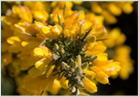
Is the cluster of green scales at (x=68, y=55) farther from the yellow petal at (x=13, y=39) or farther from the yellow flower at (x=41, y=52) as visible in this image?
the yellow petal at (x=13, y=39)

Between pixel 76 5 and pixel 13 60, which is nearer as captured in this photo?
pixel 13 60

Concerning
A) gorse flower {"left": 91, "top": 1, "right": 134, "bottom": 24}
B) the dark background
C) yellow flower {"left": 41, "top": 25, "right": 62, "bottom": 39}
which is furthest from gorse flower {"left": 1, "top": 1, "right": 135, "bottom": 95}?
the dark background

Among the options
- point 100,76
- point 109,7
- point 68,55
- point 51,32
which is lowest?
point 100,76

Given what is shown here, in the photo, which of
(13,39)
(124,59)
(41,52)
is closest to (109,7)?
(124,59)

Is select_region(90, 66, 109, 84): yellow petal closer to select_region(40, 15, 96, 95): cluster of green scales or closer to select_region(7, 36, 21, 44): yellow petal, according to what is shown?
select_region(40, 15, 96, 95): cluster of green scales

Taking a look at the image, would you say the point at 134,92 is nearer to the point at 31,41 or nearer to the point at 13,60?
the point at 13,60

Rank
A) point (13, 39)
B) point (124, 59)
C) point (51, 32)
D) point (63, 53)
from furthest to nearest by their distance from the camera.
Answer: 1. point (124, 59)
2. point (13, 39)
3. point (51, 32)
4. point (63, 53)

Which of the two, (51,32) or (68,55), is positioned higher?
(51,32)

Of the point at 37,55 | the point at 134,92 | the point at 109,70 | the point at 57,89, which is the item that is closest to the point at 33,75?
the point at 37,55

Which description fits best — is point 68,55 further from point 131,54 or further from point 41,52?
point 131,54
